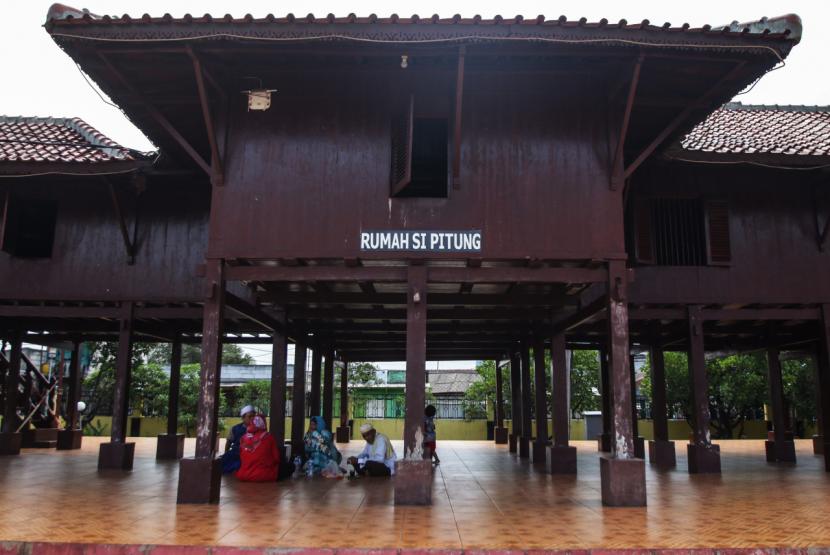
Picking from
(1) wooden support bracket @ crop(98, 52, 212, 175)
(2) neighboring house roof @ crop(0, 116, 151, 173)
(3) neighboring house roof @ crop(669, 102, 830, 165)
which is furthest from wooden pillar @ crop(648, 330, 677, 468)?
(2) neighboring house roof @ crop(0, 116, 151, 173)

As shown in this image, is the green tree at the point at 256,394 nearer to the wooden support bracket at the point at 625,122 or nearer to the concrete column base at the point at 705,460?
the concrete column base at the point at 705,460

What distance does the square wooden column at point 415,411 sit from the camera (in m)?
9.08

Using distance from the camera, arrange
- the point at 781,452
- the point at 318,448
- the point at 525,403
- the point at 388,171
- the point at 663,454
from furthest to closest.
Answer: the point at 525,403 < the point at 781,452 < the point at 663,454 < the point at 318,448 < the point at 388,171

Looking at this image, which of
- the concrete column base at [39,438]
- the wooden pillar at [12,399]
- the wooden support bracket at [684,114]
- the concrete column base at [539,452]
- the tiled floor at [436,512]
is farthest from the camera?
the concrete column base at [39,438]

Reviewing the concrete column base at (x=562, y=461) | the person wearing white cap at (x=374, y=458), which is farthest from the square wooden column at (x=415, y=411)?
the concrete column base at (x=562, y=461)

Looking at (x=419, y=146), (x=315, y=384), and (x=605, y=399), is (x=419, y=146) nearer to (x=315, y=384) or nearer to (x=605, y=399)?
(x=315, y=384)

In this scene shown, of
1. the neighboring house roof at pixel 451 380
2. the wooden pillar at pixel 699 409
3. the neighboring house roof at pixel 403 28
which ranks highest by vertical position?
the neighboring house roof at pixel 403 28

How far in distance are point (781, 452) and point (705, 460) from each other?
4.58 metres

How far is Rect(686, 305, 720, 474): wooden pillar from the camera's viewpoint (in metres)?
13.2

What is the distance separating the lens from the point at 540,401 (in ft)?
47.2

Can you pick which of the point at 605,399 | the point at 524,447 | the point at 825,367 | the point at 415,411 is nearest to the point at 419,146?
the point at 415,411

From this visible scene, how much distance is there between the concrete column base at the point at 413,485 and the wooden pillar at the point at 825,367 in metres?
8.67

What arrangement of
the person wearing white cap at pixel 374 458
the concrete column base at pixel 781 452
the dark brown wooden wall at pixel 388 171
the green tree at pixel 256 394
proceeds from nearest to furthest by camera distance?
the dark brown wooden wall at pixel 388 171 → the person wearing white cap at pixel 374 458 → the concrete column base at pixel 781 452 → the green tree at pixel 256 394

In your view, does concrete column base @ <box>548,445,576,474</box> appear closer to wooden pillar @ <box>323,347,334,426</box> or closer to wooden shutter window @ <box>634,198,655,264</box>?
wooden shutter window @ <box>634,198,655,264</box>
